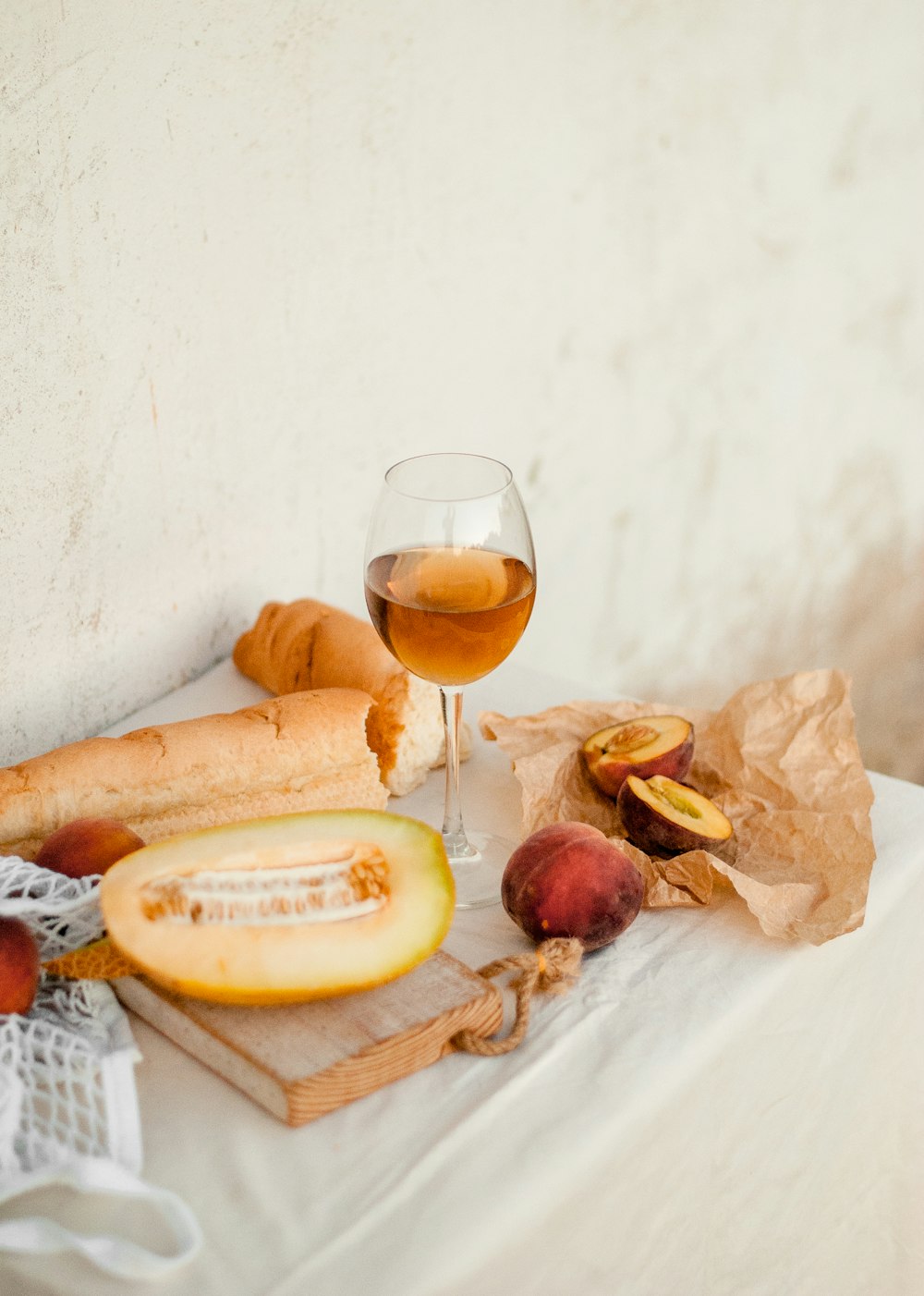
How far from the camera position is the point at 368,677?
3.31ft

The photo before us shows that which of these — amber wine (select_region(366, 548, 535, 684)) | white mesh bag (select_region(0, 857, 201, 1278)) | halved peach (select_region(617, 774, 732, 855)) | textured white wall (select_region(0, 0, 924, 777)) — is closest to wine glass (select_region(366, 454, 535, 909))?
amber wine (select_region(366, 548, 535, 684))

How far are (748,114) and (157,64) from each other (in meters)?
1.06

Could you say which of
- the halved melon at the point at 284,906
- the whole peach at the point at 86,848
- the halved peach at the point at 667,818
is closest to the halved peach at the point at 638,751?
the halved peach at the point at 667,818

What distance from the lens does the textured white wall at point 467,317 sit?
41.2 inches

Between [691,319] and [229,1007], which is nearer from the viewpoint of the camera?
[229,1007]

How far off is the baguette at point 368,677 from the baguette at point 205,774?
0.14 feet

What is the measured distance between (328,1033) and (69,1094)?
13cm

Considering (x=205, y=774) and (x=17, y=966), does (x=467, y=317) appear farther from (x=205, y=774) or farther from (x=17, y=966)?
(x=17, y=966)

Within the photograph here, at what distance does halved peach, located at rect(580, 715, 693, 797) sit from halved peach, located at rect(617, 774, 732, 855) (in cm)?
2

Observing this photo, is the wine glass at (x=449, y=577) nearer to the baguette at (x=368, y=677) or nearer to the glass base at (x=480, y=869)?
the glass base at (x=480, y=869)

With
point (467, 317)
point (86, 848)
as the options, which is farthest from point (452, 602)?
point (467, 317)

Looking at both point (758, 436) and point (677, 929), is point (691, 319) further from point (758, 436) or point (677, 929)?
point (677, 929)

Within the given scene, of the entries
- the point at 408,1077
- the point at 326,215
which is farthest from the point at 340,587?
the point at 408,1077

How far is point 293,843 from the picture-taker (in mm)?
678
